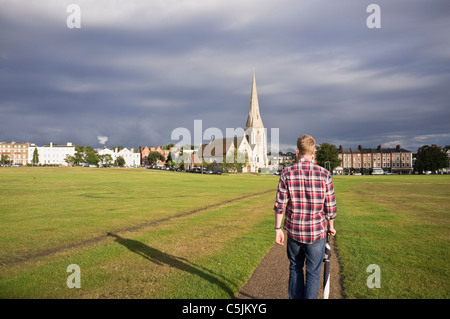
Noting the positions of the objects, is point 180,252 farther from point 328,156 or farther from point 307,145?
point 328,156

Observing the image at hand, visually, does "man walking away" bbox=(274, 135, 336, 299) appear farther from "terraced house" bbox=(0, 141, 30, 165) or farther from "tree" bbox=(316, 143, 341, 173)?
"terraced house" bbox=(0, 141, 30, 165)

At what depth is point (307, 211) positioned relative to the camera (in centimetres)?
499

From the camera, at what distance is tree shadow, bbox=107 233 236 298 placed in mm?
6902

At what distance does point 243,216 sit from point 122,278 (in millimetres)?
9715

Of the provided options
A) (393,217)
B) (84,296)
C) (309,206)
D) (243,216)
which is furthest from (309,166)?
(393,217)

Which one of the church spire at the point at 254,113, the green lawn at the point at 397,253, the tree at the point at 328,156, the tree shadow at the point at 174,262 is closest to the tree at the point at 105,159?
the church spire at the point at 254,113

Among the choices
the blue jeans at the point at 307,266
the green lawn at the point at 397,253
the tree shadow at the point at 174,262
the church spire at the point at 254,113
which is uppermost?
the church spire at the point at 254,113

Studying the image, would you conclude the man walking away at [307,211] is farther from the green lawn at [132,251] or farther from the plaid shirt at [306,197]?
the green lawn at [132,251]

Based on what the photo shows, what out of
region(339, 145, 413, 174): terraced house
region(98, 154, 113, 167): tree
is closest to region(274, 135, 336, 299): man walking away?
region(339, 145, 413, 174): terraced house

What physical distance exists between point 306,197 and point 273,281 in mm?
2982

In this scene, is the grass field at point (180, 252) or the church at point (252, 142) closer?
the grass field at point (180, 252)

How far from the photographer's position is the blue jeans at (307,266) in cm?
496

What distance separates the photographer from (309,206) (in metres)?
4.99
